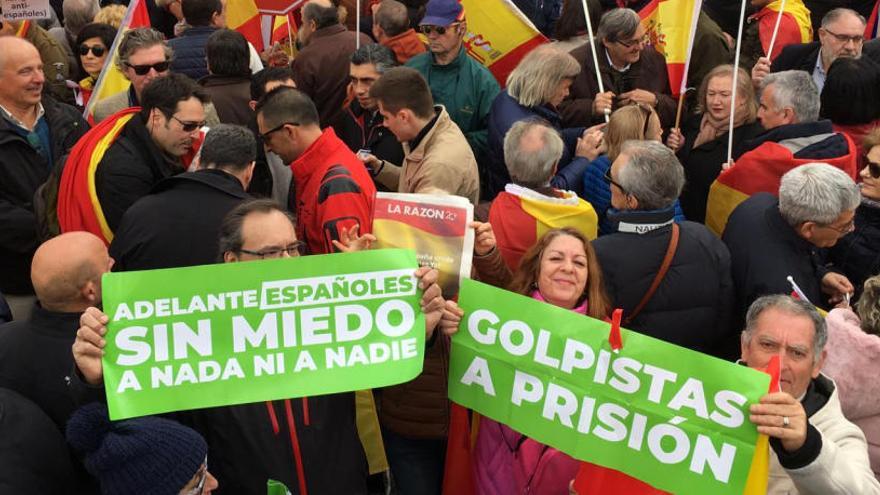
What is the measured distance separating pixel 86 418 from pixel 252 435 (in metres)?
0.57

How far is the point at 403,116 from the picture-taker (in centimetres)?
541

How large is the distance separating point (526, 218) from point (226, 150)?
1.49 meters

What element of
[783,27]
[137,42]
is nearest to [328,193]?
[137,42]

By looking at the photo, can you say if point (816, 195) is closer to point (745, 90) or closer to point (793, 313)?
point (793, 313)

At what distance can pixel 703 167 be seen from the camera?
619cm

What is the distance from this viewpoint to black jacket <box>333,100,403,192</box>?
6.34 metres

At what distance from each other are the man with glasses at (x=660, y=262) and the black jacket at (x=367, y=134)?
6.89 feet

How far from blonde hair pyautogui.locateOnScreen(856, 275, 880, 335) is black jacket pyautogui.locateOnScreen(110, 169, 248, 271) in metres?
2.73

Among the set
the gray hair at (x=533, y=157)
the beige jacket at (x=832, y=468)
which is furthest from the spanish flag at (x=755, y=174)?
the beige jacket at (x=832, y=468)

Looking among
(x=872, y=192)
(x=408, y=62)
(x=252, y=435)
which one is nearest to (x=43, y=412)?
(x=252, y=435)

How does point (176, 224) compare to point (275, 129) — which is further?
point (275, 129)

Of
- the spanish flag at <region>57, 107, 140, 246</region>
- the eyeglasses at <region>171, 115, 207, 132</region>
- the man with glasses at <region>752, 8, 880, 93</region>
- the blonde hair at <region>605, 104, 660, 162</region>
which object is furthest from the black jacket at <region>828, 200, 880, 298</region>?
the spanish flag at <region>57, 107, 140, 246</region>

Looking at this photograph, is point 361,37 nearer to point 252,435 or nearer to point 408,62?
point 408,62

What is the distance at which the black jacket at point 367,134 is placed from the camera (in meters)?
6.34
